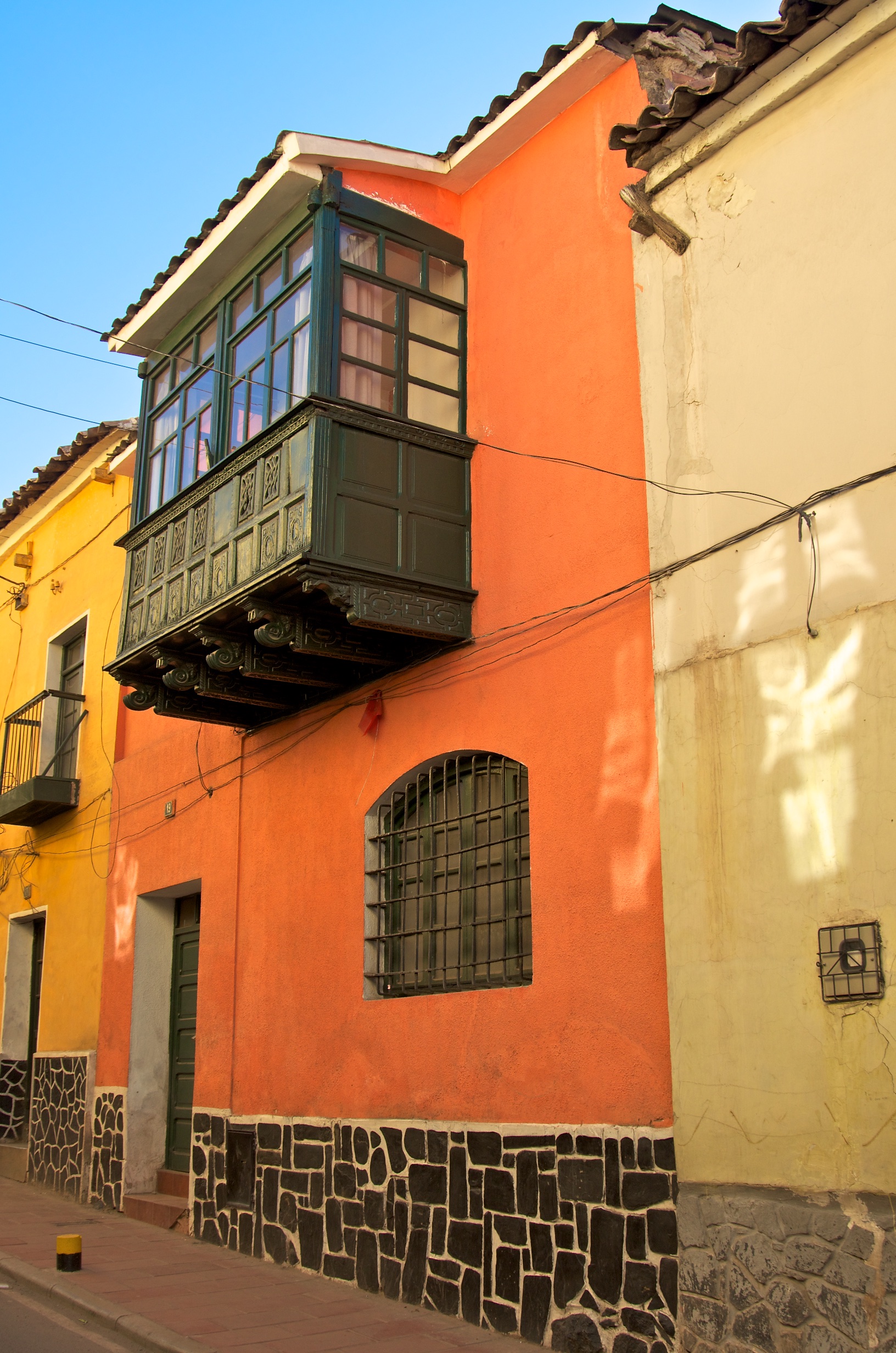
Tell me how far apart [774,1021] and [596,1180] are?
4.93 ft

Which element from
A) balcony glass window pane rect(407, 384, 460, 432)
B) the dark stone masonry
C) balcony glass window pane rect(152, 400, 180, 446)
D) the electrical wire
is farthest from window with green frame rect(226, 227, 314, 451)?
the dark stone masonry

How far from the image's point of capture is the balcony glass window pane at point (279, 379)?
8905 millimetres

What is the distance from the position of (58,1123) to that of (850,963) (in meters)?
10.4

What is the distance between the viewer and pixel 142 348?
36.9ft

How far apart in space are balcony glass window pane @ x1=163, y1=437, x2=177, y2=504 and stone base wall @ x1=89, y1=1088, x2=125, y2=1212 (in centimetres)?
590

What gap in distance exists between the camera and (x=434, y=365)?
9.02 m

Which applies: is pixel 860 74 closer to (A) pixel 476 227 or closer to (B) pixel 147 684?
(A) pixel 476 227

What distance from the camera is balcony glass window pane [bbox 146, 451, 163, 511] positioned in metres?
10.8

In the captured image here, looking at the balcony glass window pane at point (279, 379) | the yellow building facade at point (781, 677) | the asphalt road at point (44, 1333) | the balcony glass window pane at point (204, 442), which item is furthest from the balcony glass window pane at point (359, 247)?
the asphalt road at point (44, 1333)

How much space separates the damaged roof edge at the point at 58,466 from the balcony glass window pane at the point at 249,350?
4463 millimetres

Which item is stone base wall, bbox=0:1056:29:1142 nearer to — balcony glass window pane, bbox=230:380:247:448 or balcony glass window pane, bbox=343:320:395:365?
balcony glass window pane, bbox=230:380:247:448

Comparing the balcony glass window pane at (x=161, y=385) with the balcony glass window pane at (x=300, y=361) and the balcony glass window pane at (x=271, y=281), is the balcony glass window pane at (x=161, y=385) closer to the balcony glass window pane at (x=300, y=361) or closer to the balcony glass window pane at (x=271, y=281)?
the balcony glass window pane at (x=271, y=281)

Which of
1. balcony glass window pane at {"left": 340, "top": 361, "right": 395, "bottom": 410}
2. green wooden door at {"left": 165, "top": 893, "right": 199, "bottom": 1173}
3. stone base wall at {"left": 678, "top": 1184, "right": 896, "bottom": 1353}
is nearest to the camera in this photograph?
stone base wall at {"left": 678, "top": 1184, "right": 896, "bottom": 1353}

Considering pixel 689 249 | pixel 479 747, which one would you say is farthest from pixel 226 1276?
pixel 689 249
